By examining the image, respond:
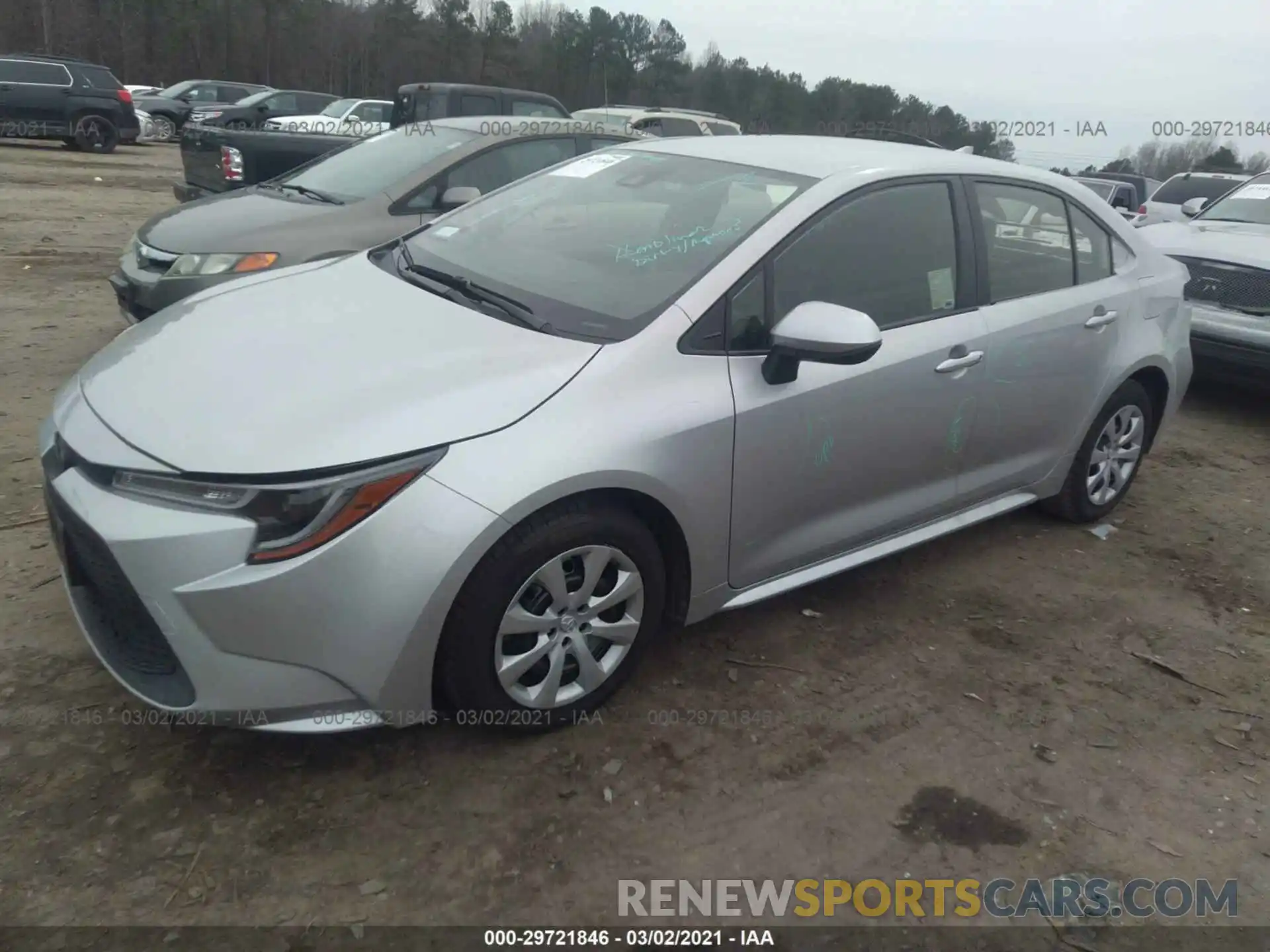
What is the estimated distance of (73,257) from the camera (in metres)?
8.46

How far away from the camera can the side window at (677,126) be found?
52.6 ft

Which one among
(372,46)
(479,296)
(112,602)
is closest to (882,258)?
(479,296)

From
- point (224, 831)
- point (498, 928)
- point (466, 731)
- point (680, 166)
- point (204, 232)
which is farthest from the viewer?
point (204, 232)

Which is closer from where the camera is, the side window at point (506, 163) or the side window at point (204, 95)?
the side window at point (506, 163)

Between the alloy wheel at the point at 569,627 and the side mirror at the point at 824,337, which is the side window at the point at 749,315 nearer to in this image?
the side mirror at the point at 824,337

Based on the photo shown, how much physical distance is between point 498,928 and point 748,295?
184 centimetres

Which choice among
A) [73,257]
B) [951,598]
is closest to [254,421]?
[951,598]

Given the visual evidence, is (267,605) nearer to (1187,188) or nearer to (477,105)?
(477,105)

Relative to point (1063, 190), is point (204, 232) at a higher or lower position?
lower

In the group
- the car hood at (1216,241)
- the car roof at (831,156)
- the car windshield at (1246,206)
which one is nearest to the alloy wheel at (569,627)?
the car roof at (831,156)

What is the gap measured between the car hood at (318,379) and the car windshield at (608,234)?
214mm

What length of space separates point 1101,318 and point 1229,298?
3.07 metres

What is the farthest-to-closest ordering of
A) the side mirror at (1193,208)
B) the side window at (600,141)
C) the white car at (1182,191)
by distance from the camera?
the white car at (1182,191) < the side mirror at (1193,208) < the side window at (600,141)

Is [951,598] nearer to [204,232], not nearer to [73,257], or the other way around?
[204,232]
